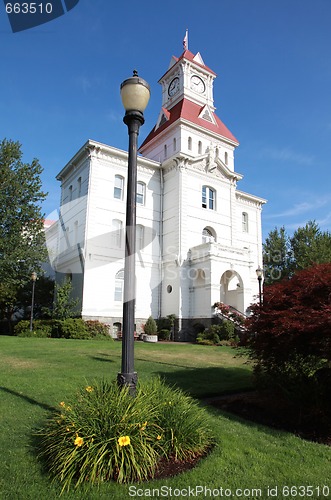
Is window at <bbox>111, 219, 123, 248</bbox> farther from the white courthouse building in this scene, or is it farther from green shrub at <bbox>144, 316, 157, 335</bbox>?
green shrub at <bbox>144, 316, 157, 335</bbox>

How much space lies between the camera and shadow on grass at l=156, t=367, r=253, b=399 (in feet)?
26.6

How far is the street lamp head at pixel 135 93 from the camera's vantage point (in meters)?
5.58

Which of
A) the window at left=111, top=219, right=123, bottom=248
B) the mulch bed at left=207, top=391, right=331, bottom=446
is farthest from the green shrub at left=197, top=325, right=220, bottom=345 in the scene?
the mulch bed at left=207, top=391, right=331, bottom=446

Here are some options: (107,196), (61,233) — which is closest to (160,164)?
(107,196)

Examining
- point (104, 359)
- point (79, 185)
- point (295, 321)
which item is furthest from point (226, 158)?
point (295, 321)

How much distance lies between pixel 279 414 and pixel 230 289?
24994 millimetres

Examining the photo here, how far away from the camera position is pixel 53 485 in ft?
12.2

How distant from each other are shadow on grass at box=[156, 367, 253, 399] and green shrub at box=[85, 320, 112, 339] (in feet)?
43.1

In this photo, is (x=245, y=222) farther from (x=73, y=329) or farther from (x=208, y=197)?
(x=73, y=329)

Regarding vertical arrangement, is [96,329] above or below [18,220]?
below

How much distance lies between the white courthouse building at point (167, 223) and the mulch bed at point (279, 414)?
60.6 ft

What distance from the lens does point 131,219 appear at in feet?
17.9

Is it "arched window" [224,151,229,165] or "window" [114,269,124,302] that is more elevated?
"arched window" [224,151,229,165]

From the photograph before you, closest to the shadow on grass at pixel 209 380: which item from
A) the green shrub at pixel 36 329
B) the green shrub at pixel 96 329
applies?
the green shrub at pixel 96 329
